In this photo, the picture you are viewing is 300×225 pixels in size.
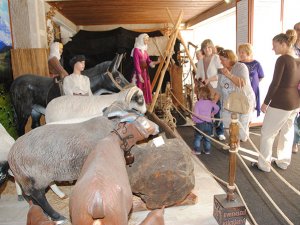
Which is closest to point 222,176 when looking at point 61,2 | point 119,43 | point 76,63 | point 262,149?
point 262,149

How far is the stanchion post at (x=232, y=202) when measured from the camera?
7.95 feet

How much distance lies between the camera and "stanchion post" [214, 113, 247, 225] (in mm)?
2422

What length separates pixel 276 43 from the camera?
3.23 m

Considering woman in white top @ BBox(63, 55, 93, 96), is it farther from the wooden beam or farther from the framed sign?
the wooden beam

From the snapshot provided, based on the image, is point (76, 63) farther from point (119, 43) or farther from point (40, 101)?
point (119, 43)

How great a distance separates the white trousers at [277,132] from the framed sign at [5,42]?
15.4 ft

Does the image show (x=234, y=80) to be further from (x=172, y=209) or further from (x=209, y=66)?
(x=172, y=209)

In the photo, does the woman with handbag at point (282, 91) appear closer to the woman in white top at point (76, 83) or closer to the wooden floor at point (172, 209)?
the wooden floor at point (172, 209)

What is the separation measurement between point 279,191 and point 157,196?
5.19 feet

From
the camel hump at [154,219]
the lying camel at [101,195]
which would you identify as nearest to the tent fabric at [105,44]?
the camel hump at [154,219]

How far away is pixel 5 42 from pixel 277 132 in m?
4.99

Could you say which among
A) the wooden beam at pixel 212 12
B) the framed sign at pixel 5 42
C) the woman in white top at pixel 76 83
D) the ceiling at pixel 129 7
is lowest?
the woman in white top at pixel 76 83

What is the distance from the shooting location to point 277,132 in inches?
138

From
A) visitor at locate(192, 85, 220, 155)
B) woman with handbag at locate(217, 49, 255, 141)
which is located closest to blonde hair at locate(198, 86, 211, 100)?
visitor at locate(192, 85, 220, 155)
